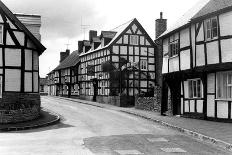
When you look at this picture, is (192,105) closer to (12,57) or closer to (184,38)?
(184,38)

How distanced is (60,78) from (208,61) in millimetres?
51805

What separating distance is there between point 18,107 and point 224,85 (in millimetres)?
12137

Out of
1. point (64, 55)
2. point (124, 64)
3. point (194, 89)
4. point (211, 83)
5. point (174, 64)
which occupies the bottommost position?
point (194, 89)

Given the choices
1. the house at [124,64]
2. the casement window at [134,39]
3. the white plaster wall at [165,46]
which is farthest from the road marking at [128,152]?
the casement window at [134,39]

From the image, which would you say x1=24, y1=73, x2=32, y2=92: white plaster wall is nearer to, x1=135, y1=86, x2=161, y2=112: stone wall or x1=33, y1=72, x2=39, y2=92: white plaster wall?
x1=33, y1=72, x2=39, y2=92: white plaster wall

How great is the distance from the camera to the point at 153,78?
4838cm

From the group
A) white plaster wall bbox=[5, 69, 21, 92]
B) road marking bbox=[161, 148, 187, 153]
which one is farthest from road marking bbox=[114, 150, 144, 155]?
white plaster wall bbox=[5, 69, 21, 92]

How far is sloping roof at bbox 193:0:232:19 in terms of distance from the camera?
66.5ft

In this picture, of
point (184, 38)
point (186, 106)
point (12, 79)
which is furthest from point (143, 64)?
point (12, 79)

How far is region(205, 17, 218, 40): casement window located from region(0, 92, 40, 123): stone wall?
442 inches

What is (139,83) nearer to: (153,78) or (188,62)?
(153,78)

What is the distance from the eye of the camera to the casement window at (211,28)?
21.1 m

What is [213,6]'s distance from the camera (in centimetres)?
2189

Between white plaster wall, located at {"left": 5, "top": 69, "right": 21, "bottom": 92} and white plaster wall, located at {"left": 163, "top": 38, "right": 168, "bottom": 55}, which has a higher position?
white plaster wall, located at {"left": 163, "top": 38, "right": 168, "bottom": 55}
